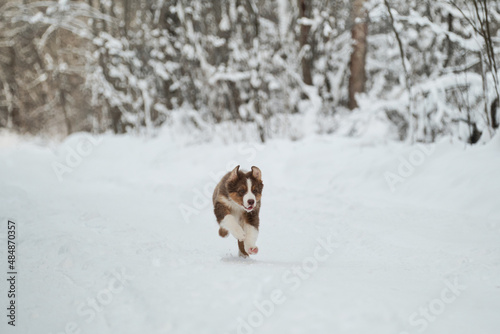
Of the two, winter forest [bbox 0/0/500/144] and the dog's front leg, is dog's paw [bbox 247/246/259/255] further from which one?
winter forest [bbox 0/0/500/144]

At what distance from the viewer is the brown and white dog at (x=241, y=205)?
9.25ft

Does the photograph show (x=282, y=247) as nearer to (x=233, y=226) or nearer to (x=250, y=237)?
(x=250, y=237)

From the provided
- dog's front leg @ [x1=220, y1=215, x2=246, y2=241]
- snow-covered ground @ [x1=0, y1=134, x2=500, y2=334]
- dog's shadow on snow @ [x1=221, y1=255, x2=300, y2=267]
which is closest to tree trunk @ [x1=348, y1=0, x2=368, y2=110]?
snow-covered ground @ [x1=0, y1=134, x2=500, y2=334]

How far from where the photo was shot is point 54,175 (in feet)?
28.6

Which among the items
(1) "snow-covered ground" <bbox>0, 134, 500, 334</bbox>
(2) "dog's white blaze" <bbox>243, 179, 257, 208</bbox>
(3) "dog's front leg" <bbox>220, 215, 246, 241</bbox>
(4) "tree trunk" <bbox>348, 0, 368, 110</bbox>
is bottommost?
(1) "snow-covered ground" <bbox>0, 134, 500, 334</bbox>

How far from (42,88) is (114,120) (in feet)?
41.9

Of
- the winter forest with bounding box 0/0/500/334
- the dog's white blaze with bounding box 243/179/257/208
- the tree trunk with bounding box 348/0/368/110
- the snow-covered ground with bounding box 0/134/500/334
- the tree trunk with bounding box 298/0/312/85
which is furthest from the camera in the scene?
the tree trunk with bounding box 298/0/312/85

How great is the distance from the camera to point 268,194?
6098 millimetres

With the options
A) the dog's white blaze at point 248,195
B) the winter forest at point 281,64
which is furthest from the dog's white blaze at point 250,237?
the winter forest at point 281,64

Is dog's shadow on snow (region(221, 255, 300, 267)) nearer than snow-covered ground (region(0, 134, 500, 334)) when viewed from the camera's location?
No

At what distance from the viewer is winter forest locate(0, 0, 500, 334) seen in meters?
2.26

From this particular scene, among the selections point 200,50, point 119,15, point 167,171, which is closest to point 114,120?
point 119,15

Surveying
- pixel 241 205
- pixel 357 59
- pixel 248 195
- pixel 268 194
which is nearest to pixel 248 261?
pixel 241 205

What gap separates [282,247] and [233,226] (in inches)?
43.2
